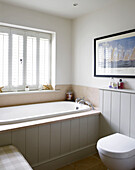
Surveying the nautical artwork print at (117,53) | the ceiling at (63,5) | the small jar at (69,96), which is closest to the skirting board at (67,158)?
the small jar at (69,96)

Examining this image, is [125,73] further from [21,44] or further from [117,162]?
[21,44]

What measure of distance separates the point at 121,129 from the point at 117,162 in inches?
29.6

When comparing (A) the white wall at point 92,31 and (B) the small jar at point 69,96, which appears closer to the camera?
(A) the white wall at point 92,31

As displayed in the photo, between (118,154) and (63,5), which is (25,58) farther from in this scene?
(118,154)

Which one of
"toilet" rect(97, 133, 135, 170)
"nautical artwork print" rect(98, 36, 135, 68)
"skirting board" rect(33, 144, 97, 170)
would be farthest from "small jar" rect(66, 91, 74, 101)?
"toilet" rect(97, 133, 135, 170)

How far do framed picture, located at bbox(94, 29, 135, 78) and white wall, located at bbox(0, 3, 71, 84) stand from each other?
31.7 inches

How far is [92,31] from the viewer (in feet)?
10.5

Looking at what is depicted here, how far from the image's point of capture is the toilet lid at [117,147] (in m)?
1.71

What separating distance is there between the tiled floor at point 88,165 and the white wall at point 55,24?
5.69 ft

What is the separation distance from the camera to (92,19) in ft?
10.5

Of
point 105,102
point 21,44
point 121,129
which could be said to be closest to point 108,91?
point 105,102

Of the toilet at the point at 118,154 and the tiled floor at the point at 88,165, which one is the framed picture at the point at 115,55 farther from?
the tiled floor at the point at 88,165

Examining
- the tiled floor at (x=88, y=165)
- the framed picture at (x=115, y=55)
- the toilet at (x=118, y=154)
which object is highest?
the framed picture at (x=115, y=55)

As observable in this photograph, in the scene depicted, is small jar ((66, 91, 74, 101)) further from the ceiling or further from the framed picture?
the ceiling
